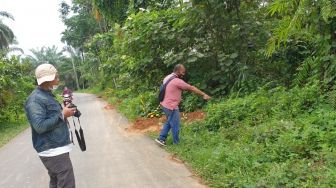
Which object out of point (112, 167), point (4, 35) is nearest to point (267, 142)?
point (112, 167)

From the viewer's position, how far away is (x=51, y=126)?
4.40 m

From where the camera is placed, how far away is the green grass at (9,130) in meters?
14.9

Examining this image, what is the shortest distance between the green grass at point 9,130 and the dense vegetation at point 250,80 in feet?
14.5

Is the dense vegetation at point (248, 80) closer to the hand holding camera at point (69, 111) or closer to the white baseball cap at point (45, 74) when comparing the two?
the hand holding camera at point (69, 111)

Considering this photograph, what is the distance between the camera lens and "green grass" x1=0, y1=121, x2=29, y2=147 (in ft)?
48.9

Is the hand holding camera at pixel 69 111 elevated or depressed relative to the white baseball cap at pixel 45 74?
depressed

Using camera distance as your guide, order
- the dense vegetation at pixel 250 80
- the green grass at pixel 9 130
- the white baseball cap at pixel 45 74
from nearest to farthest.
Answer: the white baseball cap at pixel 45 74
the dense vegetation at pixel 250 80
the green grass at pixel 9 130

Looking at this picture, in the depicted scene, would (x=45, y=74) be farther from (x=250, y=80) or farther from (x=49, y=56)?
(x=49, y=56)

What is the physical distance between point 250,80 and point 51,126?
7557mm

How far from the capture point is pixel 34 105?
4.41 m

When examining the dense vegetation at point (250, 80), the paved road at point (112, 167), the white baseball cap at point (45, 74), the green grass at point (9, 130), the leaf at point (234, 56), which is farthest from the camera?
the green grass at point (9, 130)

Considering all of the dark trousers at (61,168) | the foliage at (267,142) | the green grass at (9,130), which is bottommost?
the green grass at (9,130)

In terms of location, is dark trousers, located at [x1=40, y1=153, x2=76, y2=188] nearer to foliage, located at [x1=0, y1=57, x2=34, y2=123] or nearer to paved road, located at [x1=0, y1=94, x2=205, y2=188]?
paved road, located at [x1=0, y1=94, x2=205, y2=188]

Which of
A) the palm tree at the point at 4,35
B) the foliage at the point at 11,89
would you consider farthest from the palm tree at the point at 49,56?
the foliage at the point at 11,89
